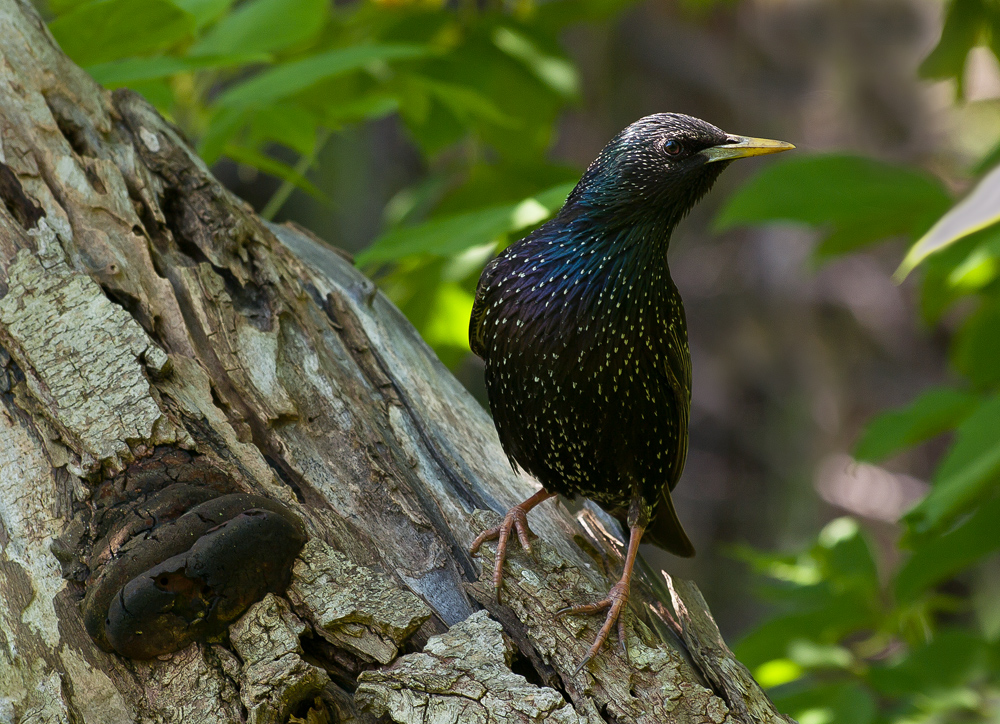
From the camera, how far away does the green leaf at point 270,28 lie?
A: 269 cm

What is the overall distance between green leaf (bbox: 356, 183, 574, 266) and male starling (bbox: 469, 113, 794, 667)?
17cm

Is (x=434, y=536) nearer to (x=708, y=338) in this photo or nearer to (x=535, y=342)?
(x=535, y=342)

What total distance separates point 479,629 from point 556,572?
289 mm

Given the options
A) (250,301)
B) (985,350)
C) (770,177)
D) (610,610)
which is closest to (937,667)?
(985,350)

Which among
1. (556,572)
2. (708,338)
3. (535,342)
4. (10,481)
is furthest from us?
(708,338)

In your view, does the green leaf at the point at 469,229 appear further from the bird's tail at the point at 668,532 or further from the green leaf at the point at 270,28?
the bird's tail at the point at 668,532

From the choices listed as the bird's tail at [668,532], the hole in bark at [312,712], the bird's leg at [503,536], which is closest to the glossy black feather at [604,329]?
the bird's tail at [668,532]

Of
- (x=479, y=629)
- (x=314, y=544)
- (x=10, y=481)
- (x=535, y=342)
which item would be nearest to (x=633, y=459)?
(x=535, y=342)

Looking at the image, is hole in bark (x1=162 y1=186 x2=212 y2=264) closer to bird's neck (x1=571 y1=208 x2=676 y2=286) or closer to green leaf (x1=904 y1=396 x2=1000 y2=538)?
bird's neck (x1=571 y1=208 x2=676 y2=286)

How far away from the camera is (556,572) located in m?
2.10

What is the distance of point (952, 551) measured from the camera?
8.91 feet

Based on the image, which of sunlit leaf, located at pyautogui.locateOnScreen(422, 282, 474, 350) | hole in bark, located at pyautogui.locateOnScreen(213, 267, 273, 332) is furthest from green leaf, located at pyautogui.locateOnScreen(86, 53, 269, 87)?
sunlit leaf, located at pyautogui.locateOnScreen(422, 282, 474, 350)

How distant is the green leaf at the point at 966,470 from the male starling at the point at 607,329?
2.30 feet

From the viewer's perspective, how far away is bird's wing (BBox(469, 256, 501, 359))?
263cm
